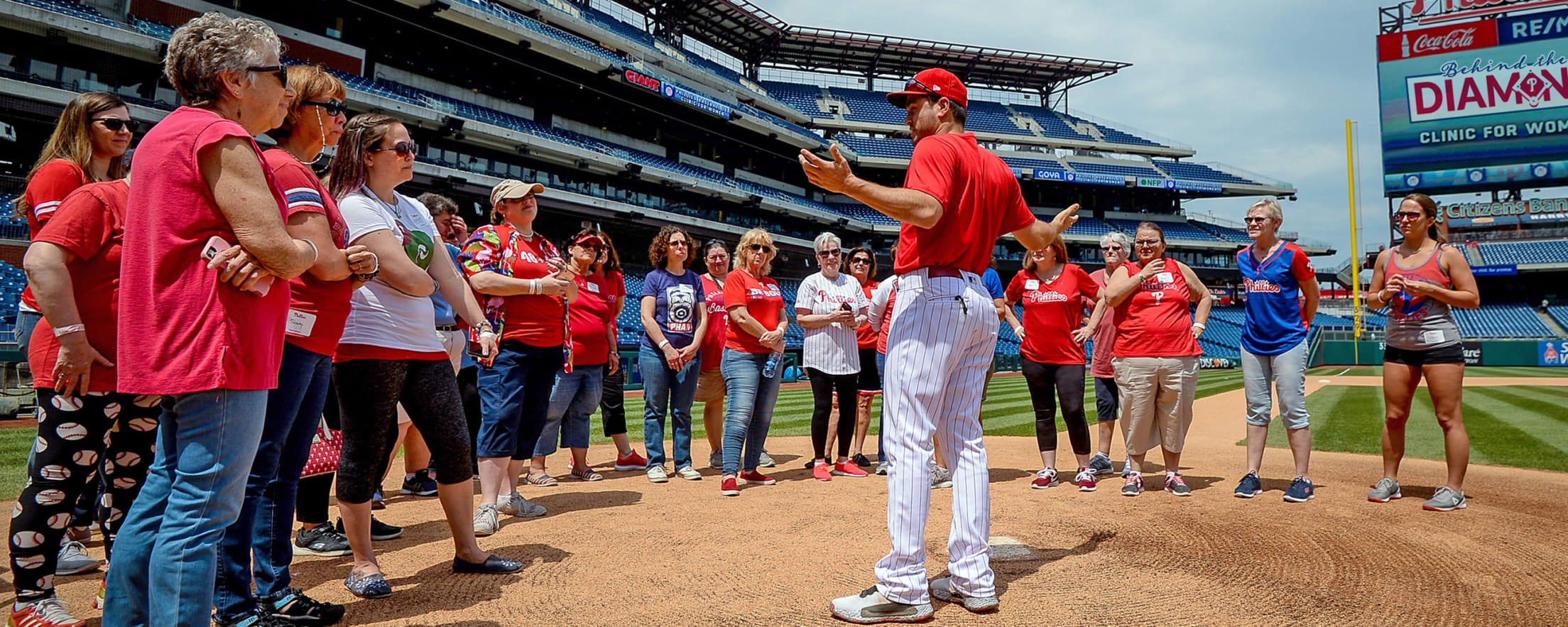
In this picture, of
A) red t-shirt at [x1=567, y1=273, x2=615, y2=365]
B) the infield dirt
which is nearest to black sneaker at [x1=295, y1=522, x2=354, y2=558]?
the infield dirt

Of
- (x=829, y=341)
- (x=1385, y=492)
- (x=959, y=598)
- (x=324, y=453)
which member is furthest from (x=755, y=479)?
(x=1385, y=492)

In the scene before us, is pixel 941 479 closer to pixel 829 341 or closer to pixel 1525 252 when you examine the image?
pixel 829 341

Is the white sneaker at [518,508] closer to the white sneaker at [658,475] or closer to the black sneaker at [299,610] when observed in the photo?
the white sneaker at [658,475]

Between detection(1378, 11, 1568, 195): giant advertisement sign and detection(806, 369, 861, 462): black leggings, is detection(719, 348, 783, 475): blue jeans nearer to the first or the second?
detection(806, 369, 861, 462): black leggings

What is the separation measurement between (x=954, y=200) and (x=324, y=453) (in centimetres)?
308

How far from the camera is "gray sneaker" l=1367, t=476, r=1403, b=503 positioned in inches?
195

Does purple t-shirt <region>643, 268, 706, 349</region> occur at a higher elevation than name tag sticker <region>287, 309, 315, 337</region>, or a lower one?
higher

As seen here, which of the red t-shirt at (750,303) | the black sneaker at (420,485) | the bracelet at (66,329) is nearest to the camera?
the bracelet at (66,329)

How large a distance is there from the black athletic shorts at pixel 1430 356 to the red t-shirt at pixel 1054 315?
1884 millimetres

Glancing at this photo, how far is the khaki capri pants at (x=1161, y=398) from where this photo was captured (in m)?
5.35

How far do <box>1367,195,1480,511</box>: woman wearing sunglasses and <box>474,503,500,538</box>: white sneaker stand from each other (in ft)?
18.2

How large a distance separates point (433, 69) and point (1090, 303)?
87.7ft

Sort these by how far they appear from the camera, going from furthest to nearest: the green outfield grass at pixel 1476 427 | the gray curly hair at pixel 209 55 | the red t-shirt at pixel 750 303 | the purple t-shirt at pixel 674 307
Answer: the green outfield grass at pixel 1476 427, the purple t-shirt at pixel 674 307, the red t-shirt at pixel 750 303, the gray curly hair at pixel 209 55

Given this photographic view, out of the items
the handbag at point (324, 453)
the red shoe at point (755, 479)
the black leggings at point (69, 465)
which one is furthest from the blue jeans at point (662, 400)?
the black leggings at point (69, 465)
